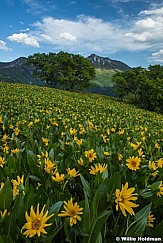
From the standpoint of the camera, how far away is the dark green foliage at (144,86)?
3400cm

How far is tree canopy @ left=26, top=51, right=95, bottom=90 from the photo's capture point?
47.5 meters

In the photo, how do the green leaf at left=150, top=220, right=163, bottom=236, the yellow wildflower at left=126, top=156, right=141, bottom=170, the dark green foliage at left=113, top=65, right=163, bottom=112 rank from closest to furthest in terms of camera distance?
1. the green leaf at left=150, top=220, right=163, bottom=236
2. the yellow wildflower at left=126, top=156, right=141, bottom=170
3. the dark green foliage at left=113, top=65, right=163, bottom=112

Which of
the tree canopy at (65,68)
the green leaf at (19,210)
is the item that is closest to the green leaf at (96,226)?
the green leaf at (19,210)

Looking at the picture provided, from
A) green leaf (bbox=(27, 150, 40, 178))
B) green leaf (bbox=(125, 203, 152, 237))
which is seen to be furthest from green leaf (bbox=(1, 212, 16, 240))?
green leaf (bbox=(27, 150, 40, 178))

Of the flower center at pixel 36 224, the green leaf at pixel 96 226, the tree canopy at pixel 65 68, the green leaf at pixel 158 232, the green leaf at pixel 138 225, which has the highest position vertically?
the tree canopy at pixel 65 68

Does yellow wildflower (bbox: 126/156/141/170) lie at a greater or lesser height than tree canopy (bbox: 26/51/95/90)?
lesser

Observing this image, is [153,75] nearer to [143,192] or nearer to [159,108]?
[159,108]

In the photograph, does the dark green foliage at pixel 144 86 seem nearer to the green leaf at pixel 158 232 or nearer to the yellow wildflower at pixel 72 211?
the green leaf at pixel 158 232

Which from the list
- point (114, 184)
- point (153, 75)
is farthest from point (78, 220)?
point (153, 75)

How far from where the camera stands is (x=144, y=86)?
119 feet

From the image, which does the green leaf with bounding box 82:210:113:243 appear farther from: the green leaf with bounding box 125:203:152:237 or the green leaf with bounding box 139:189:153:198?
the green leaf with bounding box 139:189:153:198

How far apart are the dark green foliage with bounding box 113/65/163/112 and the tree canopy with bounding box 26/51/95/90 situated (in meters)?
8.75

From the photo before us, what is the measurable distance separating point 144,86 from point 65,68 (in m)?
18.0

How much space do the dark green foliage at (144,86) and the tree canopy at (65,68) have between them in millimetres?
8755
